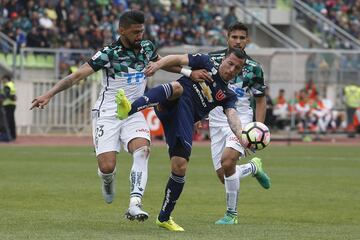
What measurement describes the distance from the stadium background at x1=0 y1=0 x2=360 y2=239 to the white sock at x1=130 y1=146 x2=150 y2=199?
1.42ft

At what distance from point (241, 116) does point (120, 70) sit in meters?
2.20

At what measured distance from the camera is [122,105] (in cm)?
1180

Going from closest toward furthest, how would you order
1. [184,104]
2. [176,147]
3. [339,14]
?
[176,147] → [184,104] → [339,14]

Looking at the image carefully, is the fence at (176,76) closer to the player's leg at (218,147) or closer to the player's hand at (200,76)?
the player's leg at (218,147)

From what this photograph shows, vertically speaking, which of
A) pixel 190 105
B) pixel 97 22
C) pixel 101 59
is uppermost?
pixel 97 22

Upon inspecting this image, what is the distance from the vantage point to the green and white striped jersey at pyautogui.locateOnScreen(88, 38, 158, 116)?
12.6 meters

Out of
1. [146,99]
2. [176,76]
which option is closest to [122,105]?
[146,99]

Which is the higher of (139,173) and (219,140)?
(219,140)

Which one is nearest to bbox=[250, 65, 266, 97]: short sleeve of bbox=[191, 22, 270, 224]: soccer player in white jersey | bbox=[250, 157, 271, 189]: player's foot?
bbox=[191, 22, 270, 224]: soccer player in white jersey

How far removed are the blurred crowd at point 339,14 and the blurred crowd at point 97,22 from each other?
208 inches

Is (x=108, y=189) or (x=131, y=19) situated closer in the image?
(x=131, y=19)

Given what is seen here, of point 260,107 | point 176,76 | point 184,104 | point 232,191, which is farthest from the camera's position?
point 176,76

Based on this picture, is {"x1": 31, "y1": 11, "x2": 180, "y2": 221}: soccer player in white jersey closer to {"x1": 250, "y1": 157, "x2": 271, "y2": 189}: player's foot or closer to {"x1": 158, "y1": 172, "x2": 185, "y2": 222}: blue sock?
{"x1": 158, "y1": 172, "x2": 185, "y2": 222}: blue sock

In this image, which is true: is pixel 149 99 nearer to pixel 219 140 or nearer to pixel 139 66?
pixel 139 66
